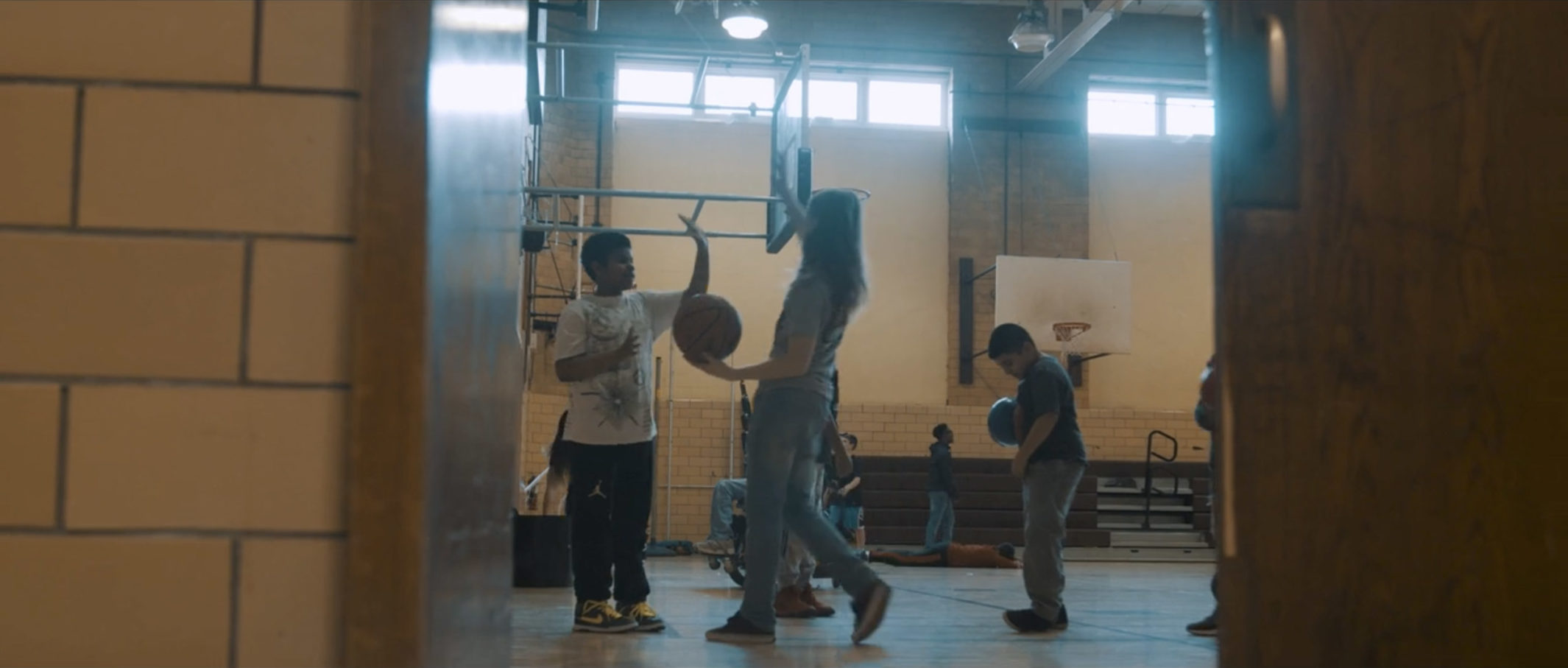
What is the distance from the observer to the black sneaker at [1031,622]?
4.87m

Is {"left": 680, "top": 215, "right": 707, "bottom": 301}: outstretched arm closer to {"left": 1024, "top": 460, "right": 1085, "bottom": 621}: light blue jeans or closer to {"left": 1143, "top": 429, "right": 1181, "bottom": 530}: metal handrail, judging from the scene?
{"left": 1024, "top": 460, "right": 1085, "bottom": 621}: light blue jeans

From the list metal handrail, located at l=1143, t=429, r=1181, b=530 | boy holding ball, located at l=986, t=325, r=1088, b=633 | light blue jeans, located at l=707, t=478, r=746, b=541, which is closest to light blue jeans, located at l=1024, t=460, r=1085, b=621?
boy holding ball, located at l=986, t=325, r=1088, b=633

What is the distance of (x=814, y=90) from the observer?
49.9ft

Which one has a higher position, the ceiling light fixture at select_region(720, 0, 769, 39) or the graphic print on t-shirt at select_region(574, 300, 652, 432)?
the ceiling light fixture at select_region(720, 0, 769, 39)

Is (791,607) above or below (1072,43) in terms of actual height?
below

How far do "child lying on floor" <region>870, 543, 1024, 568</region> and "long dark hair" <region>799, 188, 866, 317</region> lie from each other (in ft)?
22.1

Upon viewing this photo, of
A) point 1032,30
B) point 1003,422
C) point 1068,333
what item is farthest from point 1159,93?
point 1003,422

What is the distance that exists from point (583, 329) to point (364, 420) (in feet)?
10.4

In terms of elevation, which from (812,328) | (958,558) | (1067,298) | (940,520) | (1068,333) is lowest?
(958,558)

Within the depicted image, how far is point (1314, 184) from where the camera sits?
1501mm

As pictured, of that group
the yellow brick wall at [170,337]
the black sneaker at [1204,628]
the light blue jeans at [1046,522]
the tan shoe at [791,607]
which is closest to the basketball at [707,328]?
the light blue jeans at [1046,522]

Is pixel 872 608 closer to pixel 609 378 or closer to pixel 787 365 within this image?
pixel 787 365

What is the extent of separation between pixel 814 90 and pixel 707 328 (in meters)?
11.5

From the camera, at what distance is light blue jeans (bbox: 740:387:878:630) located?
3861mm
